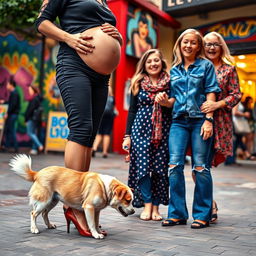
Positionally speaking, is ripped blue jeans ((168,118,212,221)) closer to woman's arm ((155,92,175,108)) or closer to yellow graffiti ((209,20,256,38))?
woman's arm ((155,92,175,108))

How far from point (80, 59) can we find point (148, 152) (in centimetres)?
137

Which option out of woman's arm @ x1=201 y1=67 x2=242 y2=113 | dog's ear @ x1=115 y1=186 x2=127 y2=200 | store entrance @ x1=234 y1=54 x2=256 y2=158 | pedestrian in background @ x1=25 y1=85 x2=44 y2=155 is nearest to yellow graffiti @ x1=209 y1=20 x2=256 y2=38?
store entrance @ x1=234 y1=54 x2=256 y2=158

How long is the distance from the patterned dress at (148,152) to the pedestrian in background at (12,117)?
827 cm

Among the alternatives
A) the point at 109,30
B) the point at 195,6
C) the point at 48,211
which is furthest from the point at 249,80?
the point at 48,211

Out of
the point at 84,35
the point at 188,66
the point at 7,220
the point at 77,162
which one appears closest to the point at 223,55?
the point at 188,66

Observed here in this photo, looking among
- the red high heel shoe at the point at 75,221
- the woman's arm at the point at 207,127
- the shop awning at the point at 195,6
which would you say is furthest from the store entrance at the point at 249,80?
the red high heel shoe at the point at 75,221

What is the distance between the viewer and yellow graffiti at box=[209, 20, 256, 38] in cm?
1424

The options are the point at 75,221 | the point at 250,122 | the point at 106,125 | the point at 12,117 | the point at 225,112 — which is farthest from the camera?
the point at 250,122

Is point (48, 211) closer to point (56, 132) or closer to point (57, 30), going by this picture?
point (57, 30)

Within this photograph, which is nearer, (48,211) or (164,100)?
(48,211)

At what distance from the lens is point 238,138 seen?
504 inches

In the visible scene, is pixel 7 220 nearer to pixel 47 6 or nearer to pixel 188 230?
pixel 188 230

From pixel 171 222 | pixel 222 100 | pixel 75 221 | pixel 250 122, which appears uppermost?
pixel 222 100

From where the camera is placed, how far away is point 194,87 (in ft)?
12.7
